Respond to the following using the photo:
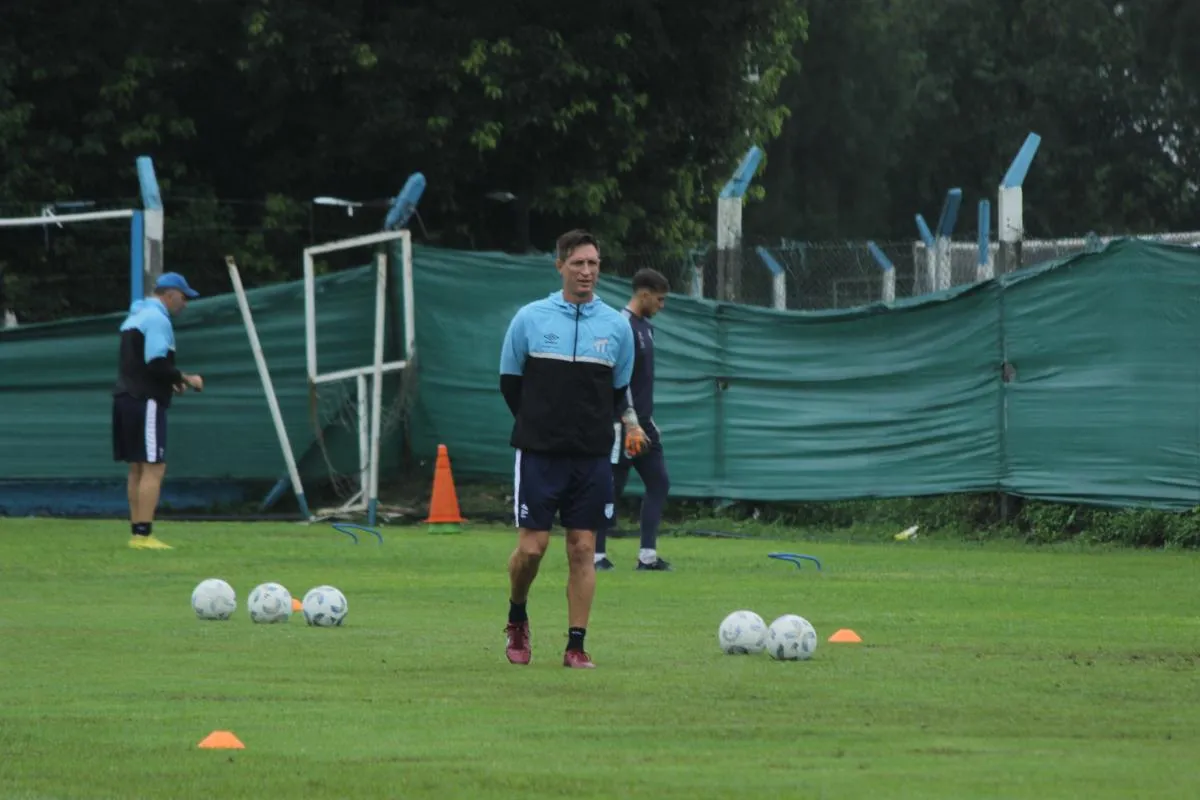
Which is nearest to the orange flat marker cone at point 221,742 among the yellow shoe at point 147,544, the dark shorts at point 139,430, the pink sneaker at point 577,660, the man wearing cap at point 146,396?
the pink sneaker at point 577,660

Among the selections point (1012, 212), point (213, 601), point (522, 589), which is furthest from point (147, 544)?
point (522, 589)

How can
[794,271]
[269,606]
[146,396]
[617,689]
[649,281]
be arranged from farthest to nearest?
[794,271] < [146,396] < [649,281] < [269,606] < [617,689]

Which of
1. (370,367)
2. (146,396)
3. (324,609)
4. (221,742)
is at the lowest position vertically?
(221,742)

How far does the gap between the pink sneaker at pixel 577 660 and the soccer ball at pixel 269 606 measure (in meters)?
2.60

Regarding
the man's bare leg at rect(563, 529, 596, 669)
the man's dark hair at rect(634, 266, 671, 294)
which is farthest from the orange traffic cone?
the man's bare leg at rect(563, 529, 596, 669)

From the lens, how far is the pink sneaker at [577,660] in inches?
413

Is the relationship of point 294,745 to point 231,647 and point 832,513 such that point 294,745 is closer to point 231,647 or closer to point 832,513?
point 231,647

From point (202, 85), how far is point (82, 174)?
2.26 metres

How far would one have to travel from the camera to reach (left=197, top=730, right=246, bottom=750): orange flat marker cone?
7.77m

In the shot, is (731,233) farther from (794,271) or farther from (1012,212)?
(794,271)

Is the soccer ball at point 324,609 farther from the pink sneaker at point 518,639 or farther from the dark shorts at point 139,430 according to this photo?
the dark shorts at point 139,430

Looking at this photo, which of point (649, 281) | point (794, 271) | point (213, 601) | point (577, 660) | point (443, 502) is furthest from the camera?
point (794, 271)

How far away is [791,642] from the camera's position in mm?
10742

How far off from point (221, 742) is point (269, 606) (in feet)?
16.0
